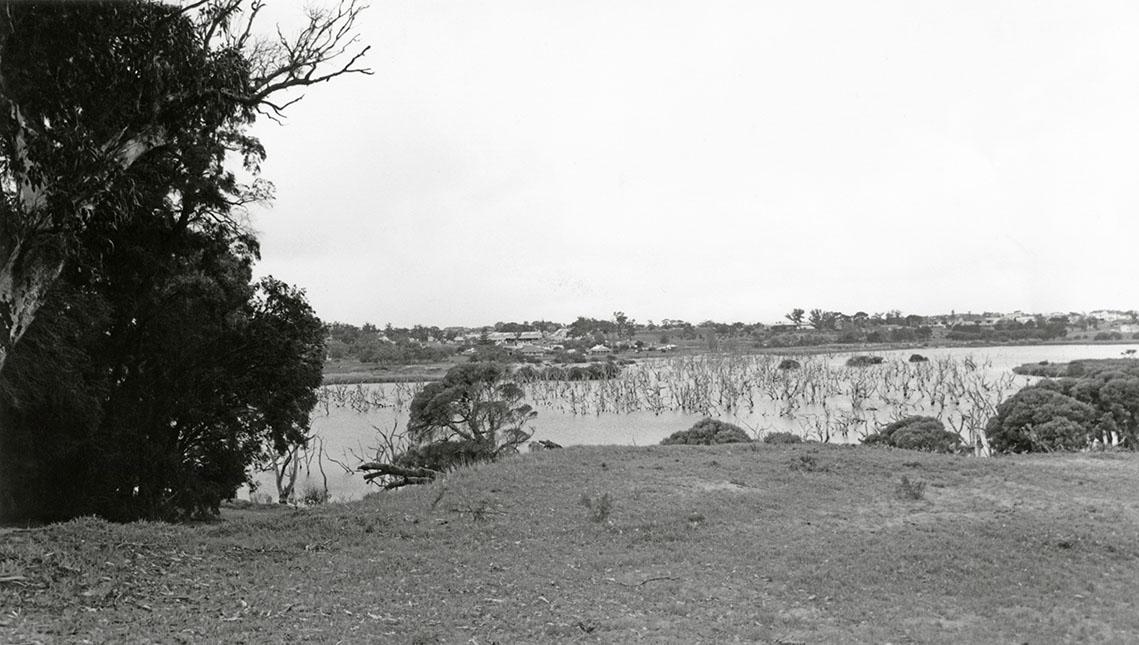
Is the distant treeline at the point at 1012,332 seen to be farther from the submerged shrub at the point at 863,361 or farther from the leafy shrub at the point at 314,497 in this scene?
the leafy shrub at the point at 314,497

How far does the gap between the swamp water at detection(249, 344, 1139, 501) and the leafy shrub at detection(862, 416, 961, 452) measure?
942cm

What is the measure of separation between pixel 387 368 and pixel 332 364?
28.9 ft

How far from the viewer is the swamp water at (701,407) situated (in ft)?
128

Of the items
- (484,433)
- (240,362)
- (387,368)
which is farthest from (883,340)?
(240,362)

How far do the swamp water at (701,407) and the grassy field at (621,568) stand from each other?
20.0 m

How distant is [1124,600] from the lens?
8.09 meters

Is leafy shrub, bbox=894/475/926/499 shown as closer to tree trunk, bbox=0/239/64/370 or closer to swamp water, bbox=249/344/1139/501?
tree trunk, bbox=0/239/64/370

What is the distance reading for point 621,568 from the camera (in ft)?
32.2

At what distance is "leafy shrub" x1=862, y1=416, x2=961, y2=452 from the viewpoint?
22953 millimetres

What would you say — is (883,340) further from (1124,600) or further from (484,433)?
(1124,600)

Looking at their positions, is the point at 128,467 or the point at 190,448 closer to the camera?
the point at 128,467

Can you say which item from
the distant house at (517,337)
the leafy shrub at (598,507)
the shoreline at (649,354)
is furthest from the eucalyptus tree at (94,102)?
the distant house at (517,337)

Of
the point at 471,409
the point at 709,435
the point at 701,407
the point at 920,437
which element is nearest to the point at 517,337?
the point at 701,407

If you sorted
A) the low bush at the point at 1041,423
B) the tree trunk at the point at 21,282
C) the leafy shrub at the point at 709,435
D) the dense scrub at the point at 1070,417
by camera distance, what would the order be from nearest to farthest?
1. the tree trunk at the point at 21,282
2. the low bush at the point at 1041,423
3. the dense scrub at the point at 1070,417
4. the leafy shrub at the point at 709,435
